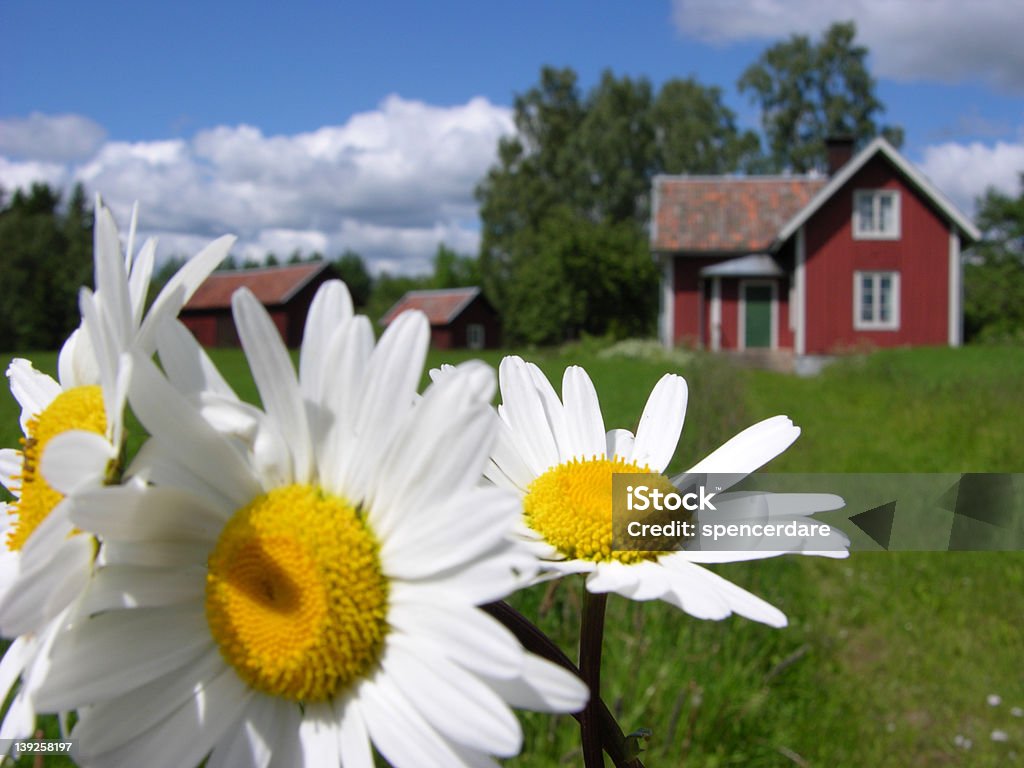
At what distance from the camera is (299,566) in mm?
570

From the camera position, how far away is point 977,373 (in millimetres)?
16078

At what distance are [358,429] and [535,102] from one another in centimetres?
4180

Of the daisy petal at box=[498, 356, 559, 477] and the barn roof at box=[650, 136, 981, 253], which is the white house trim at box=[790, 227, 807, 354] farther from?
the daisy petal at box=[498, 356, 559, 477]

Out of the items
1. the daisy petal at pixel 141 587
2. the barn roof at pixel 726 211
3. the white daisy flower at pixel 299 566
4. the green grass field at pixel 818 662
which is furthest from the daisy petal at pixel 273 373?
the barn roof at pixel 726 211

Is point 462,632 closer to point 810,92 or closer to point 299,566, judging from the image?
point 299,566

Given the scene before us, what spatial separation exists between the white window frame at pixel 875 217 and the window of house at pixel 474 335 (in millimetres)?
32123

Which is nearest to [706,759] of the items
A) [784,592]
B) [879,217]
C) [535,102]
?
[784,592]

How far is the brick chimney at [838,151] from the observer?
26.8 metres

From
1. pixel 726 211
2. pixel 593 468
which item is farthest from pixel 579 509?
pixel 726 211

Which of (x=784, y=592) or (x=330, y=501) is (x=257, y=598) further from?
(x=784, y=592)

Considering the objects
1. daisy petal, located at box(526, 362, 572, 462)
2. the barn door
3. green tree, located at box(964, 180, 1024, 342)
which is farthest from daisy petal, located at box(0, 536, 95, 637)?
green tree, located at box(964, 180, 1024, 342)

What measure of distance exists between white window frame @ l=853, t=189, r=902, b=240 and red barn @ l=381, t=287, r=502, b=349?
31235 millimetres

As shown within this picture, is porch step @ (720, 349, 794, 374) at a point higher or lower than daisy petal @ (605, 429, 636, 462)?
lower

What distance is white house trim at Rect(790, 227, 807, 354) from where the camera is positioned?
23.9m
